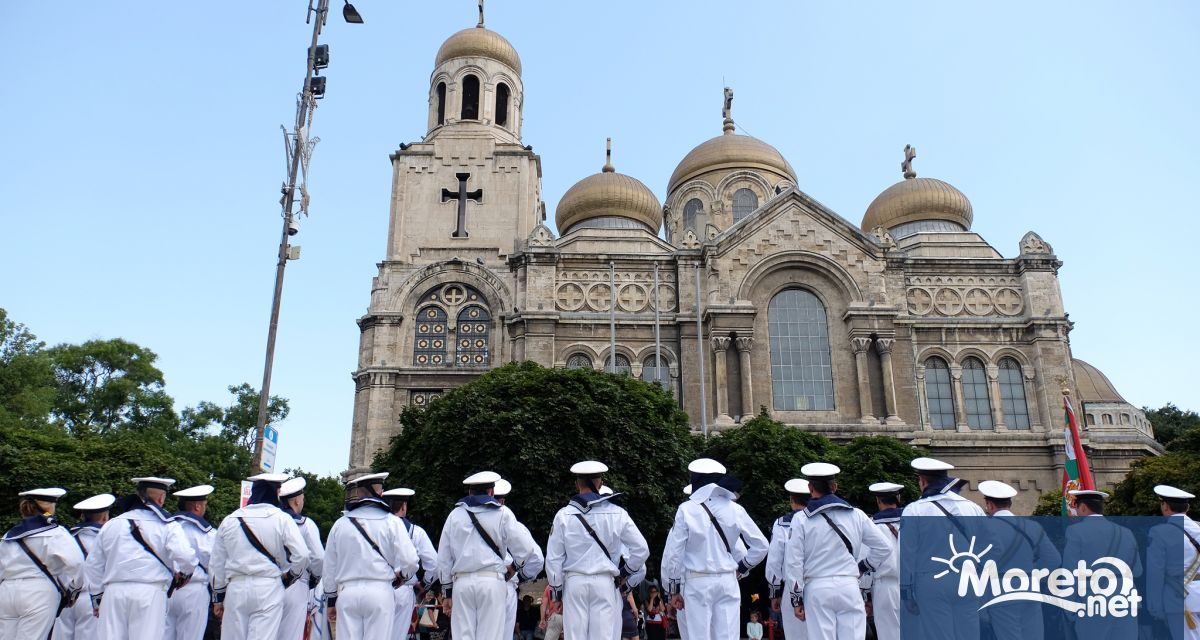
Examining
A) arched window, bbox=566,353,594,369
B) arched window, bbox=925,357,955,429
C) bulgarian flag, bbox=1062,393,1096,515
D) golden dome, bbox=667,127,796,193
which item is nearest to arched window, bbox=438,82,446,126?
golden dome, bbox=667,127,796,193

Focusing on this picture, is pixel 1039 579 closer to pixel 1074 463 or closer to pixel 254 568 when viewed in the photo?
pixel 254 568

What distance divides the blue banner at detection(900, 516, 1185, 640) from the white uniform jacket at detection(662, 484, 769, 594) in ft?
5.78

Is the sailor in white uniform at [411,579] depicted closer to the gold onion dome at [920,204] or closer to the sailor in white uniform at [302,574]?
the sailor in white uniform at [302,574]

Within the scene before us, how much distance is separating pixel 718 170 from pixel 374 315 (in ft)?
69.4

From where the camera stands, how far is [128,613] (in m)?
9.71

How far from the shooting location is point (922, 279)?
37.8 m

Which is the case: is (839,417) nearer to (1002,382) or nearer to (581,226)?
(1002,382)

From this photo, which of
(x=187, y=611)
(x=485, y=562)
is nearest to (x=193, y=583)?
(x=187, y=611)

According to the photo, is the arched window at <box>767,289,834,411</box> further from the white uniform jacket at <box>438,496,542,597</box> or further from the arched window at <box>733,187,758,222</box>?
the white uniform jacket at <box>438,496,542,597</box>

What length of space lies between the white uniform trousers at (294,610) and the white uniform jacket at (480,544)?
1.91 m

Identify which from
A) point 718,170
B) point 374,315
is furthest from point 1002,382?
point 374,315

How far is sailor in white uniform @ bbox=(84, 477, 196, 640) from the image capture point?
9.70m

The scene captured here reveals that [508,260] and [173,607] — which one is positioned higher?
Answer: [508,260]

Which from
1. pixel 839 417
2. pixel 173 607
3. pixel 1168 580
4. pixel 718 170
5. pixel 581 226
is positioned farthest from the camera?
pixel 718 170
